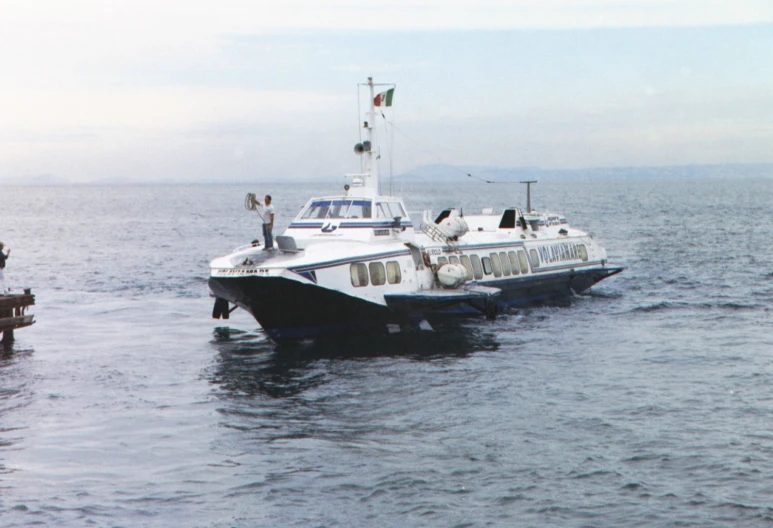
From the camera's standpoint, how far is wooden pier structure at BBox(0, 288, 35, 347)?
28484 millimetres

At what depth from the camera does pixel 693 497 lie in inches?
645

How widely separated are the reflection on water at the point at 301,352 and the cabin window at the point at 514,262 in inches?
205

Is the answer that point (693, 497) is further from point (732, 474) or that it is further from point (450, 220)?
point (450, 220)

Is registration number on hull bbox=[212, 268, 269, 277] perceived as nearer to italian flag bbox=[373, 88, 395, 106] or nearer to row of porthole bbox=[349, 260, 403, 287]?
row of porthole bbox=[349, 260, 403, 287]

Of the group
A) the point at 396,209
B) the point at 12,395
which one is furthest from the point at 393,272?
the point at 12,395

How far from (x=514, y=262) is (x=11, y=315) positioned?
65.6 feet

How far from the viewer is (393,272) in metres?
30.5

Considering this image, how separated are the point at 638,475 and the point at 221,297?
16594mm

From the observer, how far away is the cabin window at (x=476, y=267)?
35500mm

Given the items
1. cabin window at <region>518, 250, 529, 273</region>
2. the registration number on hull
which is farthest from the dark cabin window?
the registration number on hull

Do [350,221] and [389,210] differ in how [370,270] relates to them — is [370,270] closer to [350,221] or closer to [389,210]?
[350,221]

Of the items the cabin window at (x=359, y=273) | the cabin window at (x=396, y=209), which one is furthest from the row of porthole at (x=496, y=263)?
the cabin window at (x=359, y=273)

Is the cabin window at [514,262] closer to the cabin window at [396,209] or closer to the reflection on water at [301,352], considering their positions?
the reflection on water at [301,352]

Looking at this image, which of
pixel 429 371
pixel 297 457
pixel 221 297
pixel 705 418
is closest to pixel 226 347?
pixel 221 297
